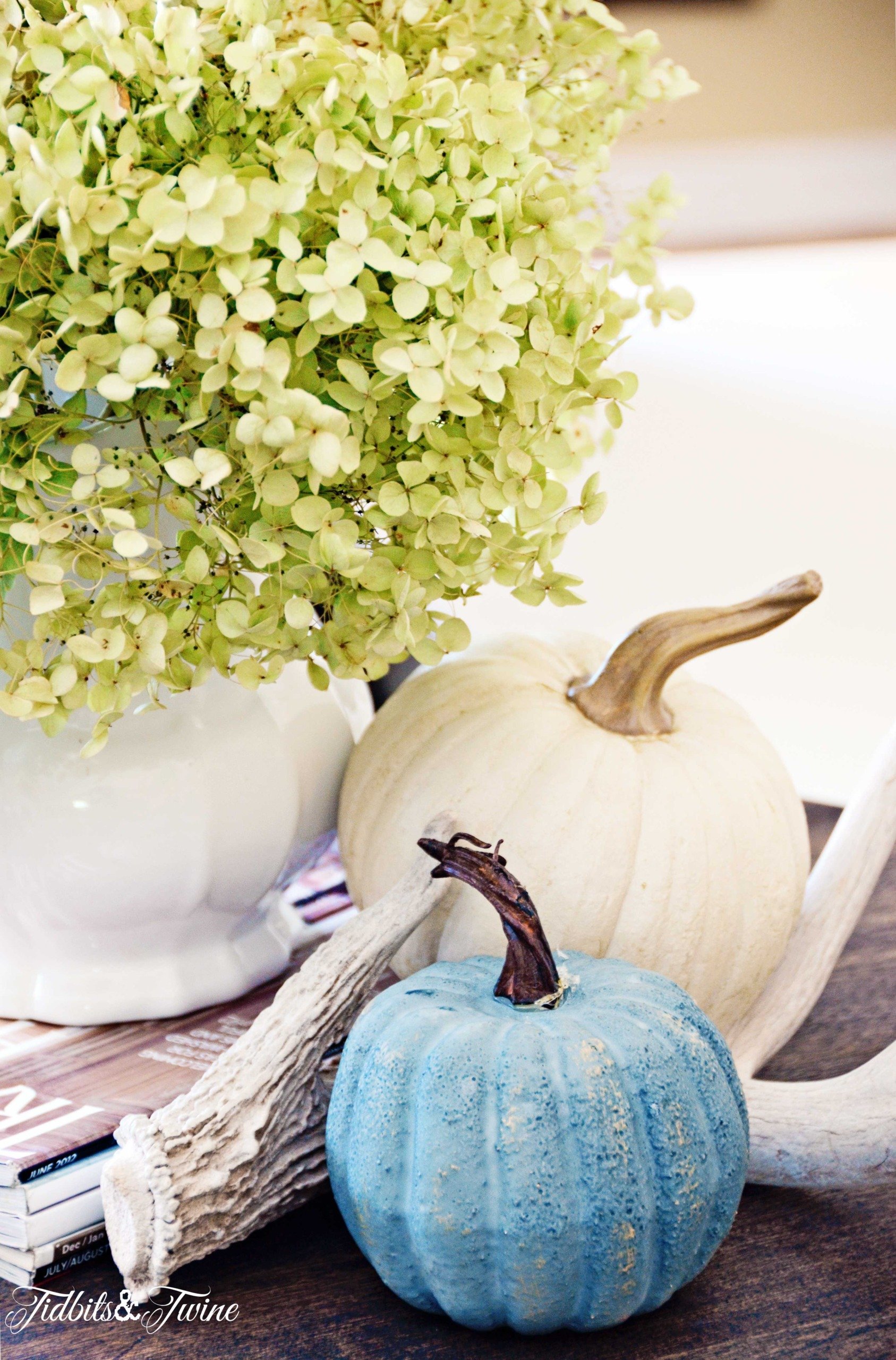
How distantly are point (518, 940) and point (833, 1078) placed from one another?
0.69 ft

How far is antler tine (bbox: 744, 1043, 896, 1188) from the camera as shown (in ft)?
1.68

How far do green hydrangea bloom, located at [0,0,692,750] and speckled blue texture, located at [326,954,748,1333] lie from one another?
171 mm

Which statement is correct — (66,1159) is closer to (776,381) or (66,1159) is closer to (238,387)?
(238,387)

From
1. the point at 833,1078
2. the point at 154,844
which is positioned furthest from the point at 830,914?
the point at 154,844

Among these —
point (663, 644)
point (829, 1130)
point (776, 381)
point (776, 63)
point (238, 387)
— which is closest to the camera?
point (238, 387)

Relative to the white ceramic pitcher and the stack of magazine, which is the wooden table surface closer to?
the stack of magazine

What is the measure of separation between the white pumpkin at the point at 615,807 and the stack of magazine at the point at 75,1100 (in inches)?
3.8

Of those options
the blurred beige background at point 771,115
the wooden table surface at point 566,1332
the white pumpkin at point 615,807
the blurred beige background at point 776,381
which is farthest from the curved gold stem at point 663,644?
the blurred beige background at point 771,115

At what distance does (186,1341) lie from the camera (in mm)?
454

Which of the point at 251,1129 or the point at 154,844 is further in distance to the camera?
the point at 154,844

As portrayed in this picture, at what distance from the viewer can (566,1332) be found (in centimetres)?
47

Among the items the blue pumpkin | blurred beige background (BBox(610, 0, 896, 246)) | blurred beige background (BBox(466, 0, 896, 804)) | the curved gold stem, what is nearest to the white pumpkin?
the curved gold stem

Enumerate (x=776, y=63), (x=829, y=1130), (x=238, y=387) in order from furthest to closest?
1. (x=776, y=63)
2. (x=829, y=1130)
3. (x=238, y=387)

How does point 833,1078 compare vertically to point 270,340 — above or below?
below
